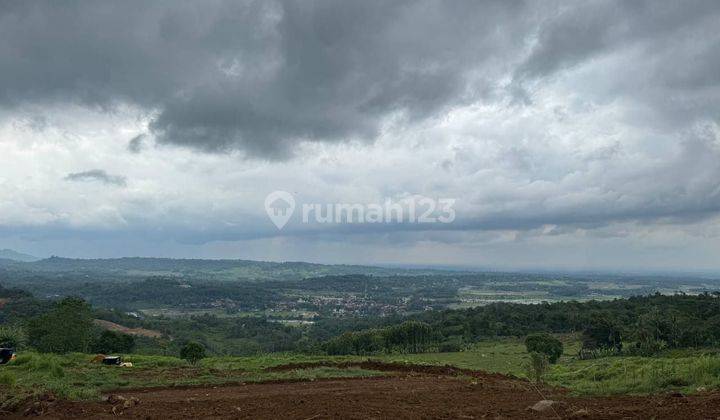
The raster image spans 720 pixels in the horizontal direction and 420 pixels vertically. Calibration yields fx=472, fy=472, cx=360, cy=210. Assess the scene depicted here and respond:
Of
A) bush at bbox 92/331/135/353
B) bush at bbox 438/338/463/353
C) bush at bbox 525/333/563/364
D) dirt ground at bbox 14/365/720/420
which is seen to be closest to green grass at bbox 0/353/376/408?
dirt ground at bbox 14/365/720/420

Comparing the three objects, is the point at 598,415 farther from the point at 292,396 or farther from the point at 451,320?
the point at 451,320

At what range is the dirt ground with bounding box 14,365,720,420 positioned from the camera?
998 cm

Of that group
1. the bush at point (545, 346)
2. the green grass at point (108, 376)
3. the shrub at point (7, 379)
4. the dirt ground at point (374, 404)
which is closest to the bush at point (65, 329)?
the green grass at point (108, 376)

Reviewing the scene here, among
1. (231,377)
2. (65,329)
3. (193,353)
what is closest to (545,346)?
(193,353)

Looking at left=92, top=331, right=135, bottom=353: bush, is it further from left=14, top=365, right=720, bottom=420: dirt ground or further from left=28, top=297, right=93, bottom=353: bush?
left=14, top=365, right=720, bottom=420: dirt ground

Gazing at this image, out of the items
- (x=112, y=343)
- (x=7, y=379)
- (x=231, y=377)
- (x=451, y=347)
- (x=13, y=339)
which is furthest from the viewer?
(x=451, y=347)

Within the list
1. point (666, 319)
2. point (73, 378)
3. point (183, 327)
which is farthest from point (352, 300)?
point (73, 378)

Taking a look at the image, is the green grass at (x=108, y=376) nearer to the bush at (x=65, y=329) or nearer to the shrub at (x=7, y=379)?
the shrub at (x=7, y=379)

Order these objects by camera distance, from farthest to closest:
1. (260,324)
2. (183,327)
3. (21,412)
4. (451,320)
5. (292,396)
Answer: (260,324) → (183,327) → (451,320) → (292,396) → (21,412)

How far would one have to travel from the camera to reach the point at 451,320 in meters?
88.9

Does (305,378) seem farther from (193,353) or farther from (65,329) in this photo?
(65,329)

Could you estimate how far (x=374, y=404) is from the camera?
1170 cm

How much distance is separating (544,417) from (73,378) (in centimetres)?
1719

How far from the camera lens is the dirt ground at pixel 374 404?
9.98 m
